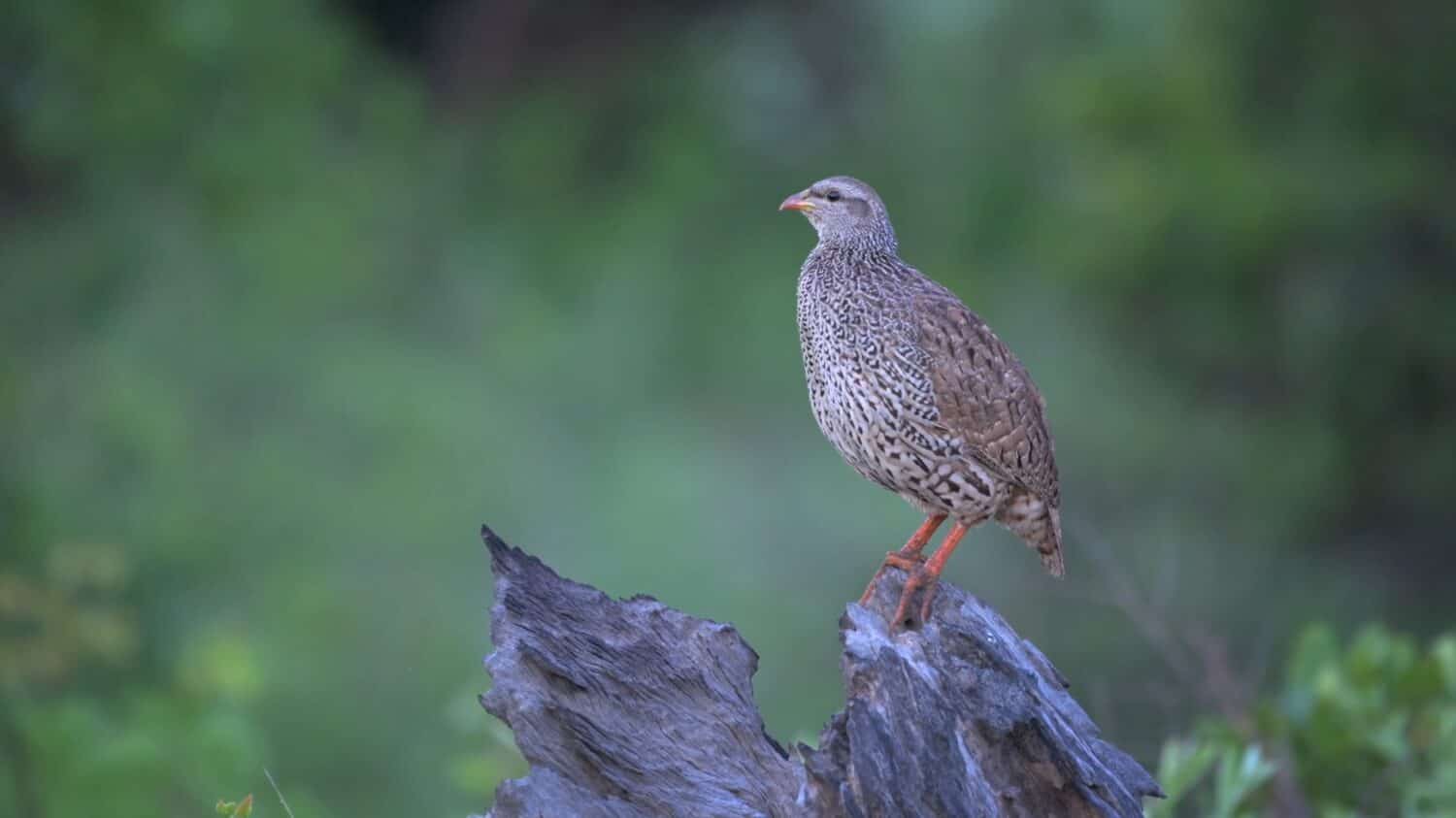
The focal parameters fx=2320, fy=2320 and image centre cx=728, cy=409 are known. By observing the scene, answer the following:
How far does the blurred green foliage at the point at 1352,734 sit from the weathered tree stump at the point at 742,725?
221cm

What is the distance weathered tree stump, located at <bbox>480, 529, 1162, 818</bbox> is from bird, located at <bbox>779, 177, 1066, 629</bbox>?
32.0 inches

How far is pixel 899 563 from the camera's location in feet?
22.2

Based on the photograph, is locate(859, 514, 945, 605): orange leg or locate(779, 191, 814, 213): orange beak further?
locate(779, 191, 814, 213): orange beak

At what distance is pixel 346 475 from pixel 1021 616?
16.1 feet

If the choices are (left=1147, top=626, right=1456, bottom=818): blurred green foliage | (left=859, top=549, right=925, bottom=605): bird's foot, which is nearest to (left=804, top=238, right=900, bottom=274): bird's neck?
(left=859, top=549, right=925, bottom=605): bird's foot

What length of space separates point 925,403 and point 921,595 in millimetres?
714

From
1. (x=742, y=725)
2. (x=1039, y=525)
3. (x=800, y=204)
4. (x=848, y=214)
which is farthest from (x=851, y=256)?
(x=742, y=725)

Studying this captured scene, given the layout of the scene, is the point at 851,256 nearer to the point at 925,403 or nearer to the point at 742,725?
the point at 925,403

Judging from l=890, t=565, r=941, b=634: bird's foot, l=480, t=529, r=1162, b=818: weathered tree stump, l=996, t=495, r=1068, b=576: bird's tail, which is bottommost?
l=480, t=529, r=1162, b=818: weathered tree stump

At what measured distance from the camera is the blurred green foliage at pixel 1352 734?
8391 millimetres

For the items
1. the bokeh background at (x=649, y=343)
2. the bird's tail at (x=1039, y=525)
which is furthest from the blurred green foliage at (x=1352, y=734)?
the bokeh background at (x=649, y=343)

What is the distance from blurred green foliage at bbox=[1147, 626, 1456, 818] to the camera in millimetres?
8391

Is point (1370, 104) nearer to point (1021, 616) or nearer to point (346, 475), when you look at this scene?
point (1021, 616)

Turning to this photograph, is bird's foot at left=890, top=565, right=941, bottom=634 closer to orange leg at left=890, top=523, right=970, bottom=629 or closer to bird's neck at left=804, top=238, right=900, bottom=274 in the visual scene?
orange leg at left=890, top=523, right=970, bottom=629
